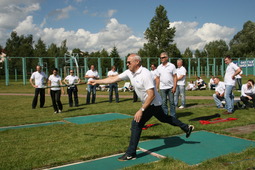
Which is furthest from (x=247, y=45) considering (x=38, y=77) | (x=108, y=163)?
(x=108, y=163)

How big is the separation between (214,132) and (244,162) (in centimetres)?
244

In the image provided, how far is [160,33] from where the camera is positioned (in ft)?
202

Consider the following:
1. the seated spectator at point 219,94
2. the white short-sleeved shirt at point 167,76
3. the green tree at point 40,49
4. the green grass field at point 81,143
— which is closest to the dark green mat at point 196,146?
the green grass field at point 81,143

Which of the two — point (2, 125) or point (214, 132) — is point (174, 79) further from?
point (2, 125)

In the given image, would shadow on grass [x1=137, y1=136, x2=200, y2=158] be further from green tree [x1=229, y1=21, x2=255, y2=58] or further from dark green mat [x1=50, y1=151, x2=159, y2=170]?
green tree [x1=229, y1=21, x2=255, y2=58]

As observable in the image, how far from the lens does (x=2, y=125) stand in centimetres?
838

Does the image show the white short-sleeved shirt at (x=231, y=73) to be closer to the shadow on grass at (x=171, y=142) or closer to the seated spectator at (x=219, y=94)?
the seated spectator at (x=219, y=94)

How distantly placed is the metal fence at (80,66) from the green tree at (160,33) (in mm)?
12895

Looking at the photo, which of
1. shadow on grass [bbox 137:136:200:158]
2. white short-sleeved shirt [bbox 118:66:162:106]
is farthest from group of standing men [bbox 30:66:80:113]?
white short-sleeved shirt [bbox 118:66:162:106]

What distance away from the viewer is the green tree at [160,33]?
60.2 m

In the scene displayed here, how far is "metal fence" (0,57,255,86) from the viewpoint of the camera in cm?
3066

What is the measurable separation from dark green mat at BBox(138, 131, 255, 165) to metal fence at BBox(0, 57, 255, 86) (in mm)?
25565

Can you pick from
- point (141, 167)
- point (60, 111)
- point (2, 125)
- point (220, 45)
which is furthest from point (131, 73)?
point (220, 45)

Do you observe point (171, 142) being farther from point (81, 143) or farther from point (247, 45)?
point (247, 45)
